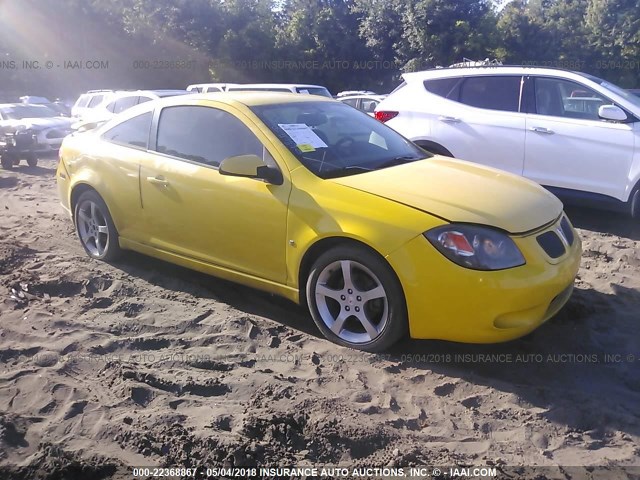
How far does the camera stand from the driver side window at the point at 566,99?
6.98 m

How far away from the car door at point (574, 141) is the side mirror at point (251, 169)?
3990mm

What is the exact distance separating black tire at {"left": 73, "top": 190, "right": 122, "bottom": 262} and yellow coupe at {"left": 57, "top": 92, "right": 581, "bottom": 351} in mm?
21

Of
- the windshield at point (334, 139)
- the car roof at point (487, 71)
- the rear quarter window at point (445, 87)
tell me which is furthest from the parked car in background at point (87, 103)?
the windshield at point (334, 139)

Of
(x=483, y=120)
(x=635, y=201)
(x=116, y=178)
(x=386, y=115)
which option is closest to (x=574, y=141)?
(x=635, y=201)

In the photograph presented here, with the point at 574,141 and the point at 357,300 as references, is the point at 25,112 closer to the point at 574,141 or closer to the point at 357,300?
the point at 574,141

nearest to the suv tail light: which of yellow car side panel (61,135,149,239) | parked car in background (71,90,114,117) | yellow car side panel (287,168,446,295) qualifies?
yellow car side panel (61,135,149,239)

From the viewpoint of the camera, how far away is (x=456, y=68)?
7.89 m

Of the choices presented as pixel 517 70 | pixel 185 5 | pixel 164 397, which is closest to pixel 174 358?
pixel 164 397

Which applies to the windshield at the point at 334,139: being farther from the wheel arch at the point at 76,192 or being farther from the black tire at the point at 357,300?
the wheel arch at the point at 76,192

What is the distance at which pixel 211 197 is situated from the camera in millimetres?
4586

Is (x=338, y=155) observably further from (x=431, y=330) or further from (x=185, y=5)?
(x=185, y=5)

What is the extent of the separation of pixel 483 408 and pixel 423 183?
1458 mm

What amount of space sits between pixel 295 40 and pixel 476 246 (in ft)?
108

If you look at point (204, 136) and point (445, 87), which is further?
point (445, 87)
